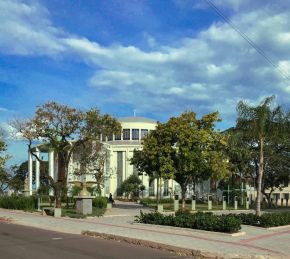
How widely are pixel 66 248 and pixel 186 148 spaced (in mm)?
25314

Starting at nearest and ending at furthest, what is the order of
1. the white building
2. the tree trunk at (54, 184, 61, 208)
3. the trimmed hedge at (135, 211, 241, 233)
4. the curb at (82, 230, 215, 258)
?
the curb at (82, 230, 215, 258) → the trimmed hedge at (135, 211, 241, 233) → the tree trunk at (54, 184, 61, 208) → the white building

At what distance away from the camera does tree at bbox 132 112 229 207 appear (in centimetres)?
3969

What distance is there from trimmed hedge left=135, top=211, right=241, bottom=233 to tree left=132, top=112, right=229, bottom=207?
17.4 meters

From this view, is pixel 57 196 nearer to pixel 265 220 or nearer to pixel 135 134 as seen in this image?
pixel 265 220

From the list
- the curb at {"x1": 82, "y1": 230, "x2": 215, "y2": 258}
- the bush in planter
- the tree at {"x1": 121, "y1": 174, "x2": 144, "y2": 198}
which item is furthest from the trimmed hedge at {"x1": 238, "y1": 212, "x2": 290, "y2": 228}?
the tree at {"x1": 121, "y1": 174, "x2": 144, "y2": 198}

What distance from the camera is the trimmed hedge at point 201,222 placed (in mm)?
18906

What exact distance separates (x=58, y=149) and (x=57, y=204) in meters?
3.89

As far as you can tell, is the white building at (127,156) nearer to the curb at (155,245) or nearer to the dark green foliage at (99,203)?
the dark green foliage at (99,203)

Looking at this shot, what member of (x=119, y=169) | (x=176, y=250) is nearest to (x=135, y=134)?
(x=119, y=169)

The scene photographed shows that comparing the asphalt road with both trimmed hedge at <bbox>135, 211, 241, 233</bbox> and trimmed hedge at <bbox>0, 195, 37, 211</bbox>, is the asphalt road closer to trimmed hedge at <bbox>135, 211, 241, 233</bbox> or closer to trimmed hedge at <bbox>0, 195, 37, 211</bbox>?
trimmed hedge at <bbox>135, 211, 241, 233</bbox>

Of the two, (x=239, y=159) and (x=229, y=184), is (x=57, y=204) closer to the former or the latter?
(x=239, y=159)

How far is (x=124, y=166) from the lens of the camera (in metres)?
87.8

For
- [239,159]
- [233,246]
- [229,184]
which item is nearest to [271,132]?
[233,246]

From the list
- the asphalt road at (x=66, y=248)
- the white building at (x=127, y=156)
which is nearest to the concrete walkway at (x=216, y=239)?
the asphalt road at (x=66, y=248)
